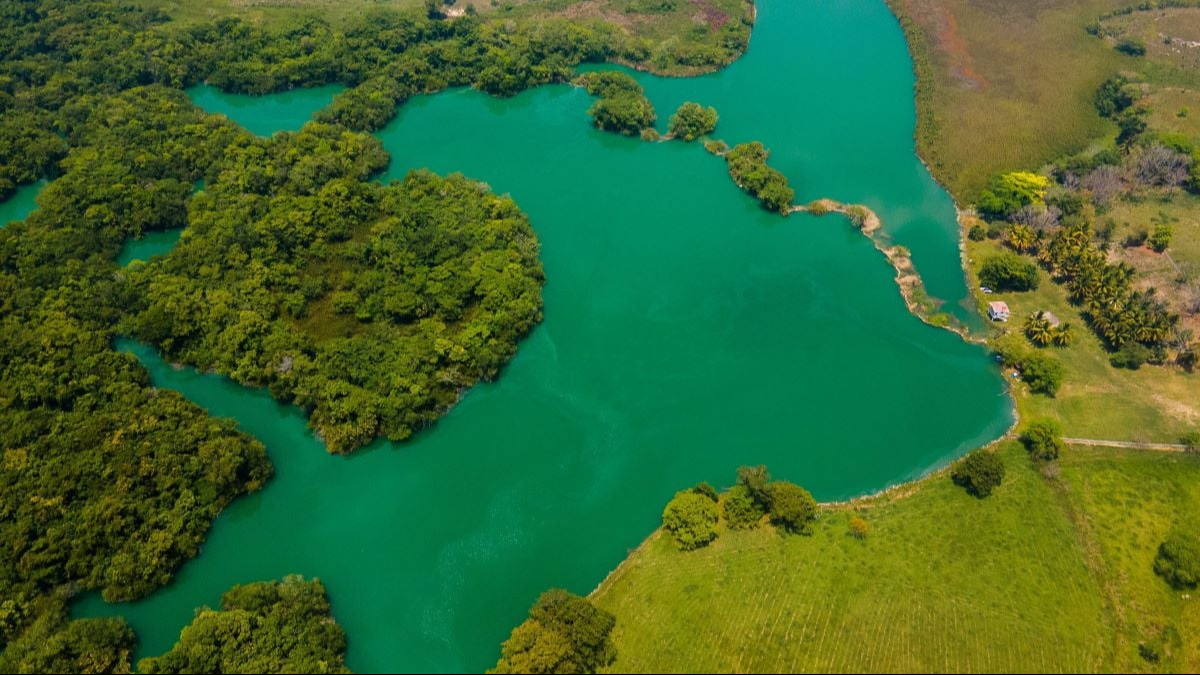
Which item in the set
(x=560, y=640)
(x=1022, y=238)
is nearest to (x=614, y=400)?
(x=560, y=640)

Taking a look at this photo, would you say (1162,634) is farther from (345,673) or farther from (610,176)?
(610,176)

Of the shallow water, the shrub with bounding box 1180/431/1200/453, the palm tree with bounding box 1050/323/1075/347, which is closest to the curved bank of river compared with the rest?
the palm tree with bounding box 1050/323/1075/347

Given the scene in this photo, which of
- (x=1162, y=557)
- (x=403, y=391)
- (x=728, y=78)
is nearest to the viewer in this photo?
(x=1162, y=557)

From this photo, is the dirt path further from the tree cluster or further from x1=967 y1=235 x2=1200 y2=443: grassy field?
the tree cluster

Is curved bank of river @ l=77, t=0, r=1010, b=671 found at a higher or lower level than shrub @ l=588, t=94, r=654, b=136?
lower

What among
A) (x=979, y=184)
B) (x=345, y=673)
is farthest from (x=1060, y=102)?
(x=345, y=673)

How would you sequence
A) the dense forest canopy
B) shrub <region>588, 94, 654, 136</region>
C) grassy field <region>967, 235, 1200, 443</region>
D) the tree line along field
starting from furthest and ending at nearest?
the tree line along field
shrub <region>588, 94, 654, 136</region>
grassy field <region>967, 235, 1200, 443</region>
the dense forest canopy

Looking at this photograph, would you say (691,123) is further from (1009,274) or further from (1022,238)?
(1009,274)

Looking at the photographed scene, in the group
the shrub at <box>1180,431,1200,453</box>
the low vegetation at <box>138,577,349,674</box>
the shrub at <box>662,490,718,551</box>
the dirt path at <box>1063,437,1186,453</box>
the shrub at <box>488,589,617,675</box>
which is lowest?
the low vegetation at <box>138,577,349,674</box>
